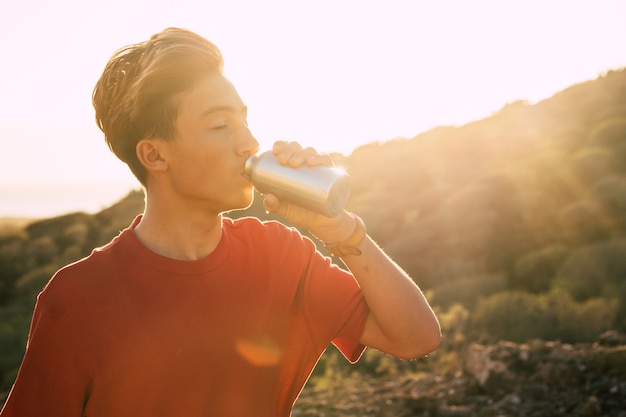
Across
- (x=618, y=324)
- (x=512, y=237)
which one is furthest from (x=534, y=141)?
(x=618, y=324)

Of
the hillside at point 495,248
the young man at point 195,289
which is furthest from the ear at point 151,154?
the hillside at point 495,248

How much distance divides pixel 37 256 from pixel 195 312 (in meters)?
19.5

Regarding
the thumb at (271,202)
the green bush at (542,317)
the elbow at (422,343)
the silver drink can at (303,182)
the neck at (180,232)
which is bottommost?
the green bush at (542,317)

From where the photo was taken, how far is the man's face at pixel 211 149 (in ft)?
6.91

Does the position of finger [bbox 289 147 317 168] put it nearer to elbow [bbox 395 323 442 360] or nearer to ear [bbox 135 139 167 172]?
ear [bbox 135 139 167 172]

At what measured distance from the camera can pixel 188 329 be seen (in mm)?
2012

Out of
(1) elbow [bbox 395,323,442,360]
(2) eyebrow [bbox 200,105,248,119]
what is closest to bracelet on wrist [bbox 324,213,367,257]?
(1) elbow [bbox 395,323,442,360]

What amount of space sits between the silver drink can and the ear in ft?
1.26

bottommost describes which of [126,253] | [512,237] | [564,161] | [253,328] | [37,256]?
[37,256]

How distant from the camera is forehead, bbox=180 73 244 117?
2.16m

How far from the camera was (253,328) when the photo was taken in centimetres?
215

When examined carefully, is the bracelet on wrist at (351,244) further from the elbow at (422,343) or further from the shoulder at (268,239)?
the elbow at (422,343)

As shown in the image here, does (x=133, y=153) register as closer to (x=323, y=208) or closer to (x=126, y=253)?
(x=126, y=253)

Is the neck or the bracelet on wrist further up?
the neck
